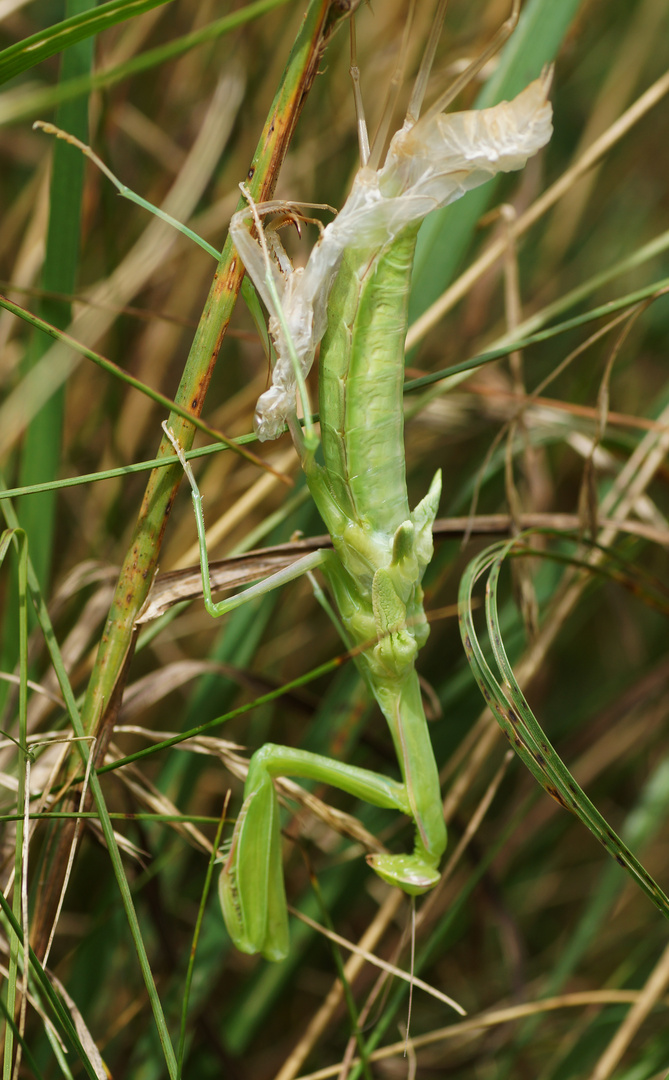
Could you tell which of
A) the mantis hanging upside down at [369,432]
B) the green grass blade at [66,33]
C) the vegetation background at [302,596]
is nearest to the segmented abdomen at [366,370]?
the mantis hanging upside down at [369,432]

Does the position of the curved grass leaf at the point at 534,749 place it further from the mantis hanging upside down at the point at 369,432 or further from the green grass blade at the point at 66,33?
the green grass blade at the point at 66,33

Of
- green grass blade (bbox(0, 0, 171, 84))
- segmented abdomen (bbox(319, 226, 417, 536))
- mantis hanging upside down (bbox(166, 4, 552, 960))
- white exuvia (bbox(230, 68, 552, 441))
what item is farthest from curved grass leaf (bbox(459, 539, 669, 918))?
green grass blade (bbox(0, 0, 171, 84))

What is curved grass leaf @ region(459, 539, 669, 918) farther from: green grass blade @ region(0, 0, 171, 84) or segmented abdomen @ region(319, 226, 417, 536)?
green grass blade @ region(0, 0, 171, 84)

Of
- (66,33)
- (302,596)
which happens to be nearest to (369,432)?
(66,33)

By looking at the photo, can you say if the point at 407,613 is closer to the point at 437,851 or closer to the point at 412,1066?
the point at 437,851

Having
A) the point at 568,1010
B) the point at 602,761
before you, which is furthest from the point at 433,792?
the point at 568,1010
